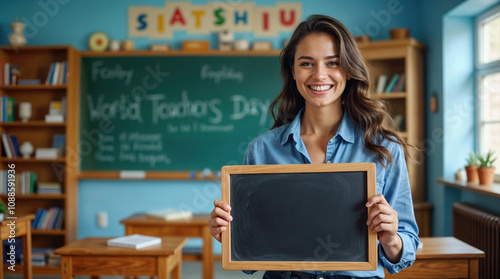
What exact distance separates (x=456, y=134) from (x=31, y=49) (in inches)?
164

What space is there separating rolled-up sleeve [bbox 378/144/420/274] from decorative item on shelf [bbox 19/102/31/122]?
13.5ft

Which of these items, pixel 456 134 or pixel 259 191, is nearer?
pixel 259 191

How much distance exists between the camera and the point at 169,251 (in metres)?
2.46

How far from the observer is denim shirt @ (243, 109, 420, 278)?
4.25 feet

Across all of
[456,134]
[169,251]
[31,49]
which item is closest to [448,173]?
[456,134]

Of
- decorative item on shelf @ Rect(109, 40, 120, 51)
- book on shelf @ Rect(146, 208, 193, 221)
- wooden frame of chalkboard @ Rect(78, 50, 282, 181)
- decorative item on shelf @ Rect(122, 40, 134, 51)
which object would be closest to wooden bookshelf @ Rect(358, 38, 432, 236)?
wooden frame of chalkboard @ Rect(78, 50, 282, 181)

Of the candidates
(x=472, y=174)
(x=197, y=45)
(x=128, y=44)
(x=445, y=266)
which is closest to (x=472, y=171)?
(x=472, y=174)

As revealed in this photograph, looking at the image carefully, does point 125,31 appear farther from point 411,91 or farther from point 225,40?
point 411,91

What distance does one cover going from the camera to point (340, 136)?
1.38 m

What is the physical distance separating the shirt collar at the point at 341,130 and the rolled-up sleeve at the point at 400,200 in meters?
0.14

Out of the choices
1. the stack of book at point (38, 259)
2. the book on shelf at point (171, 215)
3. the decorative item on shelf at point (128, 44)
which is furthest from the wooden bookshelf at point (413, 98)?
the stack of book at point (38, 259)

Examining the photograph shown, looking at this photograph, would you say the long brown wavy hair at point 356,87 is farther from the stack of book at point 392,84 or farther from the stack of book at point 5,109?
the stack of book at point 5,109

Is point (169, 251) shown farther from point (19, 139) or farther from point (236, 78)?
point (19, 139)

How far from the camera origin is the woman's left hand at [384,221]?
1182mm
